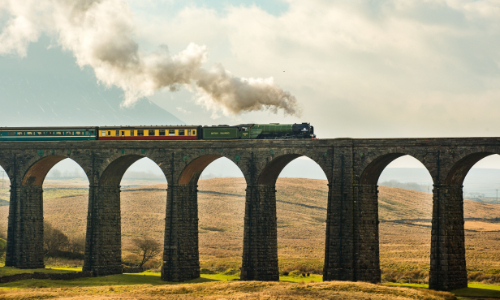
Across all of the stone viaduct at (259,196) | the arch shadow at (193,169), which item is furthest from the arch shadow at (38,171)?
the arch shadow at (193,169)

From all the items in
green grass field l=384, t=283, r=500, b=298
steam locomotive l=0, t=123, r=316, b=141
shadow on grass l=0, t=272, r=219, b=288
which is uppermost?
steam locomotive l=0, t=123, r=316, b=141

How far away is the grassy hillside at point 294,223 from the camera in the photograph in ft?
237

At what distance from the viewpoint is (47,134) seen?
2557 inches

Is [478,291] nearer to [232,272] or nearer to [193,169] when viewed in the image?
[232,272]

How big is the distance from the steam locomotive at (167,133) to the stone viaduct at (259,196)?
4.85ft

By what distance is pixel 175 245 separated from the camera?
5631 centimetres

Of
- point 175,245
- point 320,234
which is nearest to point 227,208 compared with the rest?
point 320,234

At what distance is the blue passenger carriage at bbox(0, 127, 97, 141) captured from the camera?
62.7 metres

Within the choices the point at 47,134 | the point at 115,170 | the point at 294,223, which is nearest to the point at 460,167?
the point at 115,170

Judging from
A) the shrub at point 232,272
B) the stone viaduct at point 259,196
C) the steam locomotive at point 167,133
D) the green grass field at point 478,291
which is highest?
the steam locomotive at point 167,133

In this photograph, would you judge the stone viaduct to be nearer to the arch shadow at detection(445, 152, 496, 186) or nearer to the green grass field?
the arch shadow at detection(445, 152, 496, 186)

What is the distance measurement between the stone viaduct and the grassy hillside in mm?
10659

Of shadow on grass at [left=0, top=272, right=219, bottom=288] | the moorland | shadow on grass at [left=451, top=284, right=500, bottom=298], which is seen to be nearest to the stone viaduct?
shadow on grass at [left=451, top=284, right=500, bottom=298]

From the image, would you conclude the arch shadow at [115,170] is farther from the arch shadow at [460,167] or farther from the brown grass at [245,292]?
the arch shadow at [460,167]
